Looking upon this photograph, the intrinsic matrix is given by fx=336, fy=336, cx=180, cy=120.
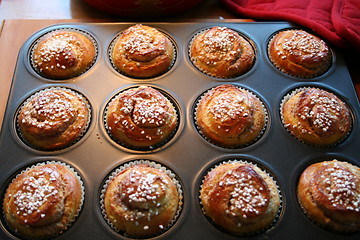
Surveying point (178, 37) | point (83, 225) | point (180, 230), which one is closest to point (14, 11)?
point (178, 37)

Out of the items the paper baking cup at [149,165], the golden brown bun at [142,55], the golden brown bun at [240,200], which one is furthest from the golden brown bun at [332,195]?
the golden brown bun at [142,55]

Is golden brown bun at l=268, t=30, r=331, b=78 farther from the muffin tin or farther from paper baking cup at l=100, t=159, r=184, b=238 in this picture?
paper baking cup at l=100, t=159, r=184, b=238

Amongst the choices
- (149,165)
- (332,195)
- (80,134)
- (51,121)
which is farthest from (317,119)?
(51,121)

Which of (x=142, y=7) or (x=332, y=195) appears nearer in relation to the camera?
(x=332, y=195)

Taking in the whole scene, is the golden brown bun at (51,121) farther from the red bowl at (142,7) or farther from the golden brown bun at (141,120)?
the red bowl at (142,7)

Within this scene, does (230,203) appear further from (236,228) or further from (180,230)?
(180,230)

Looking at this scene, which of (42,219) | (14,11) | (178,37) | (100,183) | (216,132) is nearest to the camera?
(42,219)

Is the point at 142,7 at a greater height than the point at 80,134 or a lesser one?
greater

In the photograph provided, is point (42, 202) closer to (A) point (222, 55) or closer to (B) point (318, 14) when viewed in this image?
(A) point (222, 55)
